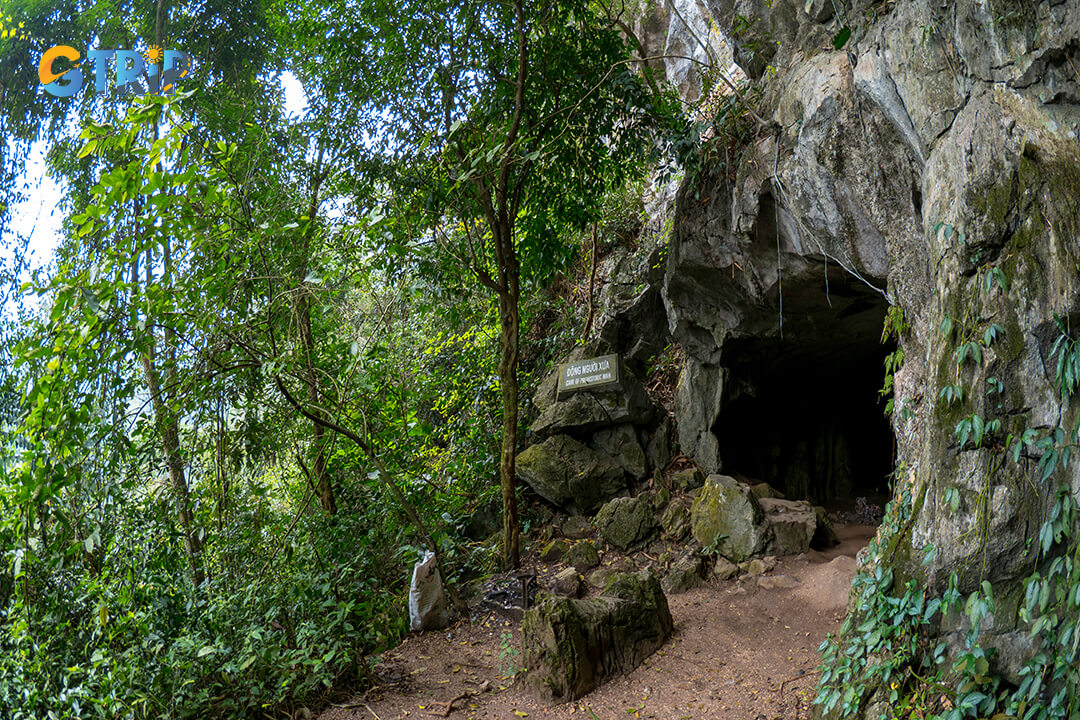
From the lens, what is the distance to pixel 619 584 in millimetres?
5066

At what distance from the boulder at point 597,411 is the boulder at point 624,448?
96 millimetres

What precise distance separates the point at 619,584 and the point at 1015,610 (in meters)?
2.74

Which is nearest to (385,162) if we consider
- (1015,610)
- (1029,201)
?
(1029,201)

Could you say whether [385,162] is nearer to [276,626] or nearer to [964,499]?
Result: [276,626]

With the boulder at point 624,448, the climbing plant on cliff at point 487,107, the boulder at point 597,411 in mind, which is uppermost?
the climbing plant on cliff at point 487,107

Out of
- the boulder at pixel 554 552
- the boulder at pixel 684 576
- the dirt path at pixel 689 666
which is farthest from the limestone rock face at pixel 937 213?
the boulder at pixel 554 552

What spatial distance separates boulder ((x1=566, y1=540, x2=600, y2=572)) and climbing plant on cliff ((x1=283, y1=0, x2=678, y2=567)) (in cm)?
61

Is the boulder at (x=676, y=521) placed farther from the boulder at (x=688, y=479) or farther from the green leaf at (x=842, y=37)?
the green leaf at (x=842, y=37)

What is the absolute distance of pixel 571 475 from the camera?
303 inches

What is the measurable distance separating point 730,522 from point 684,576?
762 millimetres

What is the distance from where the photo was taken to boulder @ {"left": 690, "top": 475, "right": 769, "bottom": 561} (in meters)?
6.36

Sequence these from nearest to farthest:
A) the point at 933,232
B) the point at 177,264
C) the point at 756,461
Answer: the point at 933,232 < the point at 177,264 < the point at 756,461

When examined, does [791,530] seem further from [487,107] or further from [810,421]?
[487,107]

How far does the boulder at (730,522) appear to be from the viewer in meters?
6.36
